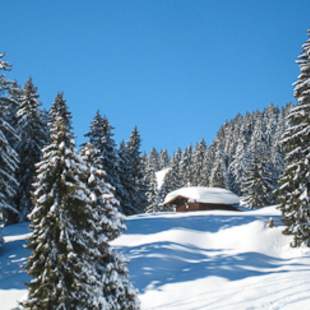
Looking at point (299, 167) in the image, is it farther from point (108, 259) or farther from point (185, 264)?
point (108, 259)

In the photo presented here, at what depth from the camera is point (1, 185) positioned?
26703 millimetres

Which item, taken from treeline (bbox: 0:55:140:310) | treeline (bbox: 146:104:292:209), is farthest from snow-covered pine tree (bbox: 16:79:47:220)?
treeline (bbox: 0:55:140:310)

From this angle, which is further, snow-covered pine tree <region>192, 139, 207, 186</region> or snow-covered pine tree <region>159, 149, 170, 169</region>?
snow-covered pine tree <region>159, 149, 170, 169</region>

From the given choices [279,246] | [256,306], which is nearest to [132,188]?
[279,246]

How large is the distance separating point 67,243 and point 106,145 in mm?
35422

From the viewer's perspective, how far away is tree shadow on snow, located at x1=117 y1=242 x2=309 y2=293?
2361cm

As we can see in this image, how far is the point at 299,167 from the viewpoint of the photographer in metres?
28.4

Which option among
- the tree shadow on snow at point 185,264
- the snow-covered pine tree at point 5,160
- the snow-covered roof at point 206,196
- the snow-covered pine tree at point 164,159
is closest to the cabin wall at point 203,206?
the snow-covered roof at point 206,196

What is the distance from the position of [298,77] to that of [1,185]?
19.6 metres

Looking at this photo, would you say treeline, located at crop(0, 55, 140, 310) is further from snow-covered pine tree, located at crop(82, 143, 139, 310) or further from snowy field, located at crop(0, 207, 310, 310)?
snowy field, located at crop(0, 207, 310, 310)

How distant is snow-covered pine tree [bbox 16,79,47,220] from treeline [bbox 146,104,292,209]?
21.4 meters

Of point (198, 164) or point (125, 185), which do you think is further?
point (198, 164)

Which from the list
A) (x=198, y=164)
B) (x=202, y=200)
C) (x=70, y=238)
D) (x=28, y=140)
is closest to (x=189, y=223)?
(x=202, y=200)

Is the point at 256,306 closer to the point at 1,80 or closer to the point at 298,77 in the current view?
the point at 298,77
